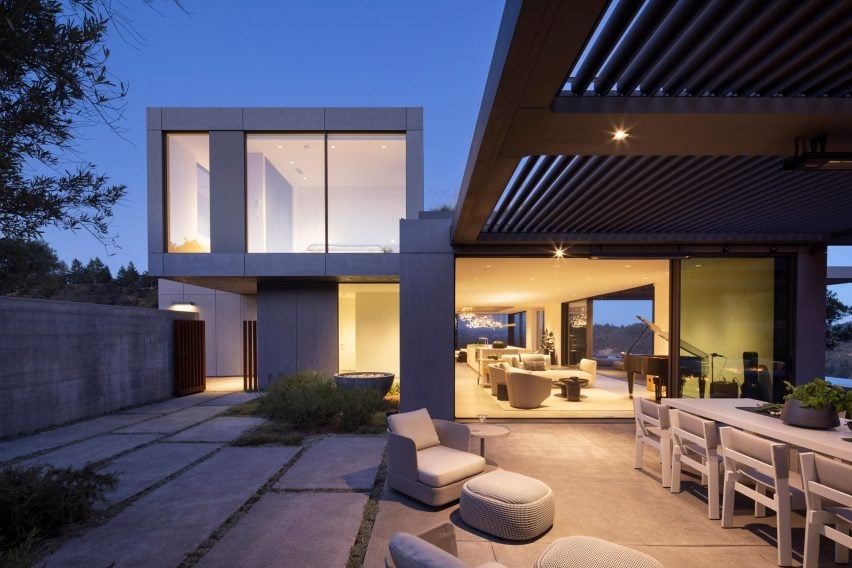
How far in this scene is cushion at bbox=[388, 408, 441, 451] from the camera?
429 cm

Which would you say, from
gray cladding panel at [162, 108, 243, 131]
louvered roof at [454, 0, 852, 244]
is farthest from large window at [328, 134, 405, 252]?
louvered roof at [454, 0, 852, 244]

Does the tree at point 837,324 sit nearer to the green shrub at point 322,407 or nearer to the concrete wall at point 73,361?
the green shrub at point 322,407

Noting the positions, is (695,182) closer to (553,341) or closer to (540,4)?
(540,4)

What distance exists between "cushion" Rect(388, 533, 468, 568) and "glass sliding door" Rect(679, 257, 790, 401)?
732cm

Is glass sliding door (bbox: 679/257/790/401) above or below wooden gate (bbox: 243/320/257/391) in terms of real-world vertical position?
above

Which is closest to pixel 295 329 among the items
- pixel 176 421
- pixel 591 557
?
pixel 176 421

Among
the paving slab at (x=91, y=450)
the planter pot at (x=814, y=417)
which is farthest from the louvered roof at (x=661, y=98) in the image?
the paving slab at (x=91, y=450)

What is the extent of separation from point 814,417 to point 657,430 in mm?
1328

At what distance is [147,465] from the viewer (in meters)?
5.13

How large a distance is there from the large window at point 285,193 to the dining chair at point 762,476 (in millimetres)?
8870

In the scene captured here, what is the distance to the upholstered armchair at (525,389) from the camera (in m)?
8.49

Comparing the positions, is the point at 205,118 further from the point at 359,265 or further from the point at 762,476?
the point at 762,476

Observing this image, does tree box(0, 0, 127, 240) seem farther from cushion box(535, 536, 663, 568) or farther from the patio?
cushion box(535, 536, 663, 568)

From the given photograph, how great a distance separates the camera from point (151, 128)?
32.8ft
